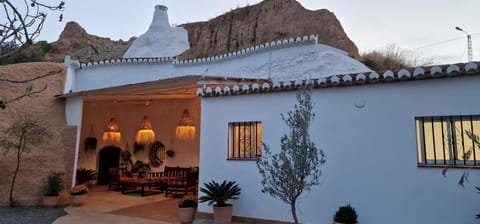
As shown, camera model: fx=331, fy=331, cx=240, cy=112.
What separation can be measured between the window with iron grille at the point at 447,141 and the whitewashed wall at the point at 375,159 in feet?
0.54

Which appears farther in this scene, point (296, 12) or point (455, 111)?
point (296, 12)

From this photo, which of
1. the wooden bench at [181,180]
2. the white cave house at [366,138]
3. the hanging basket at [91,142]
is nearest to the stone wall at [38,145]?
the white cave house at [366,138]

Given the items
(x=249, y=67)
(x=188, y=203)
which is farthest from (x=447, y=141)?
(x=249, y=67)

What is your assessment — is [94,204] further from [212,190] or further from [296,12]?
[296,12]

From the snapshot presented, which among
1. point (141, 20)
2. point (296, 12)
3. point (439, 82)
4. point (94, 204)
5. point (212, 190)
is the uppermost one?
point (141, 20)

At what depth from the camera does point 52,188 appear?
9.30 meters

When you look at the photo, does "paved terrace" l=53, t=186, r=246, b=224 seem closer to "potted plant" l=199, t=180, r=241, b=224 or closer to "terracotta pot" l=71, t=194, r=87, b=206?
"terracotta pot" l=71, t=194, r=87, b=206

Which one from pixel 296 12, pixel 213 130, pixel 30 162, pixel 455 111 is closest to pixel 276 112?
pixel 213 130

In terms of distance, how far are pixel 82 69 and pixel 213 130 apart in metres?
8.44

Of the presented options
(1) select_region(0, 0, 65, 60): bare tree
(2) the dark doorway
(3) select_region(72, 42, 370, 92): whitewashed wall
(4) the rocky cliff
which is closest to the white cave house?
(3) select_region(72, 42, 370, 92): whitewashed wall

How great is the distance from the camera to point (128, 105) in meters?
14.8

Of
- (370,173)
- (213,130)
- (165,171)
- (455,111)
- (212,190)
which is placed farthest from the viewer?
(165,171)

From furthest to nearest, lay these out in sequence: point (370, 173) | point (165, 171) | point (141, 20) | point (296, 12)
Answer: point (141, 20), point (296, 12), point (165, 171), point (370, 173)

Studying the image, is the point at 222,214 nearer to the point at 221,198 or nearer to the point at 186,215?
the point at 221,198
